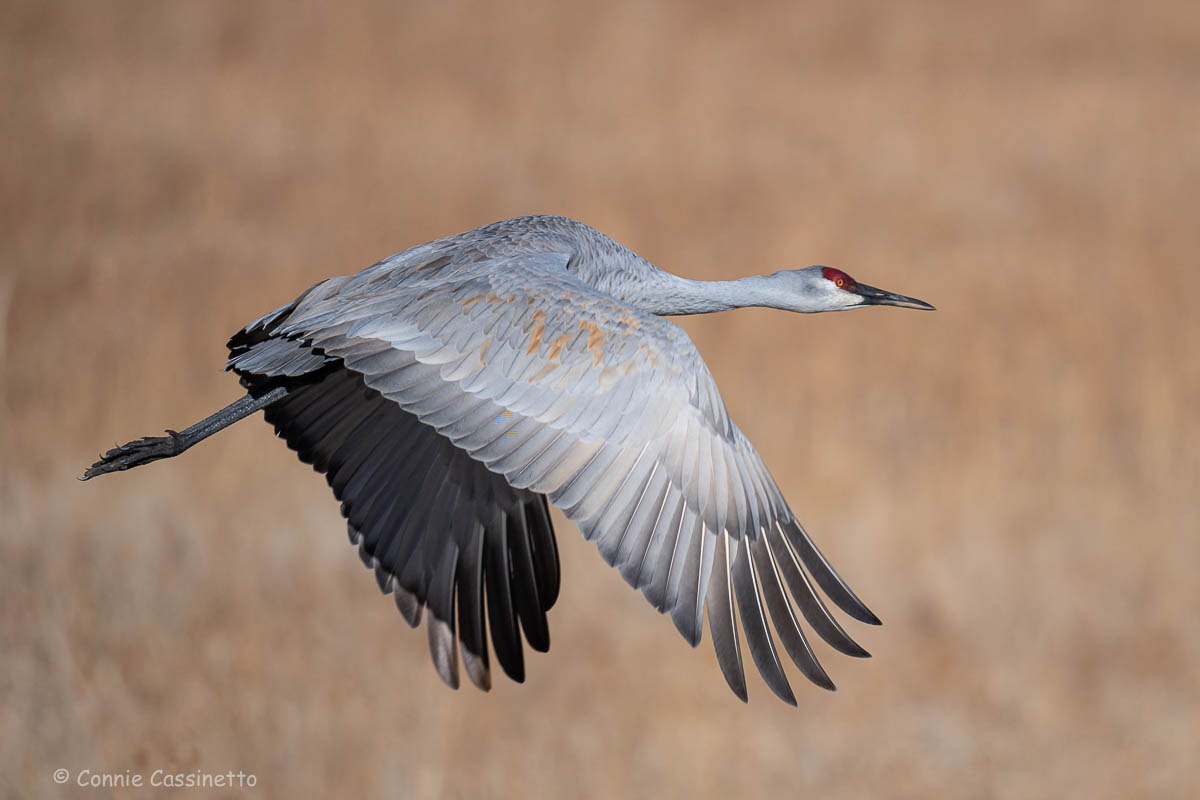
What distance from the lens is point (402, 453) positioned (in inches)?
221

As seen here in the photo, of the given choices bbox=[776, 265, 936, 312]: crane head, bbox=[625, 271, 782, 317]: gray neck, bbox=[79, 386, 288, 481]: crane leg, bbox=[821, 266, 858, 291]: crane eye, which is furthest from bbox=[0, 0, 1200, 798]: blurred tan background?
bbox=[821, 266, 858, 291]: crane eye

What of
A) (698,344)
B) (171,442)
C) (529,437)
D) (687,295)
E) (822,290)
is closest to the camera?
(529,437)

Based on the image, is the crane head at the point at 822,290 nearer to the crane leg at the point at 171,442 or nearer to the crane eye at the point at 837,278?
the crane eye at the point at 837,278

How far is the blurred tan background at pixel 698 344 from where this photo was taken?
8.81 meters

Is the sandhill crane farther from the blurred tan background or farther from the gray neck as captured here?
the blurred tan background

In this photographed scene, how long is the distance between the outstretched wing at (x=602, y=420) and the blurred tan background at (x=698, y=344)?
250 centimetres

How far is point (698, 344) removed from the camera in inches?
422

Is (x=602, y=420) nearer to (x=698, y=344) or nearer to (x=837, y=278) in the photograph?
(x=837, y=278)

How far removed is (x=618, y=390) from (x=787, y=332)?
6.23 metres

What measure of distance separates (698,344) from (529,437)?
238 inches

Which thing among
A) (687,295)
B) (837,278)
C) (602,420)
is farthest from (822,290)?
(602,420)

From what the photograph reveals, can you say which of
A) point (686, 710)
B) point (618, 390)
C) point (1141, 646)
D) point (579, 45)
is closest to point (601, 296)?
point (618, 390)

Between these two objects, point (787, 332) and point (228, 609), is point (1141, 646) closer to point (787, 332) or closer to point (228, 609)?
point (787, 332)

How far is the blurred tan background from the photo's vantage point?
8.81 metres
